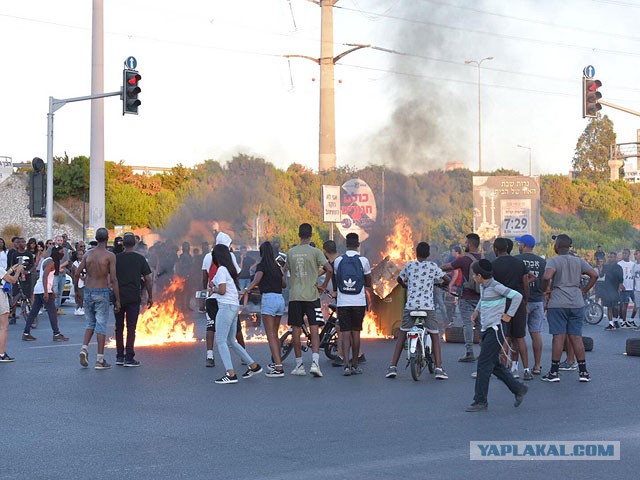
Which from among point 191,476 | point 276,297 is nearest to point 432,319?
point 276,297

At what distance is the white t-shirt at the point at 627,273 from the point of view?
72.4 feet

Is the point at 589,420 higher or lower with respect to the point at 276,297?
lower

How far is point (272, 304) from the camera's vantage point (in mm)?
12289

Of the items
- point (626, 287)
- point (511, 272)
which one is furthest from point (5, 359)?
point (626, 287)

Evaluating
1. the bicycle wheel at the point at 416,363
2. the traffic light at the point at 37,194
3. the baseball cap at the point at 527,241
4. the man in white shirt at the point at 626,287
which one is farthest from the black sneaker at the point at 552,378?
the traffic light at the point at 37,194

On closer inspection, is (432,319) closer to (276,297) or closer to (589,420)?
(276,297)

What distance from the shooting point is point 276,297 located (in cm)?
1236

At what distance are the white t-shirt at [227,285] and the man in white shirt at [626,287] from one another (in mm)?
11936

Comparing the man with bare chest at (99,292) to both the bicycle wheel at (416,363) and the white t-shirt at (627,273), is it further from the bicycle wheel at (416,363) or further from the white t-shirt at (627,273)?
the white t-shirt at (627,273)

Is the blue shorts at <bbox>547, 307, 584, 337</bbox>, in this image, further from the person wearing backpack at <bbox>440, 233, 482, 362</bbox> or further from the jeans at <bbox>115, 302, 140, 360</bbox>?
the jeans at <bbox>115, 302, 140, 360</bbox>

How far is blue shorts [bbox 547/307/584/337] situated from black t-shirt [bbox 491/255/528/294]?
606mm

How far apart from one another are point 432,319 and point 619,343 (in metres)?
6.46

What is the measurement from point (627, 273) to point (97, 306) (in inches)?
532

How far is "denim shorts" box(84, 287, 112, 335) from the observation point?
43.4 feet
